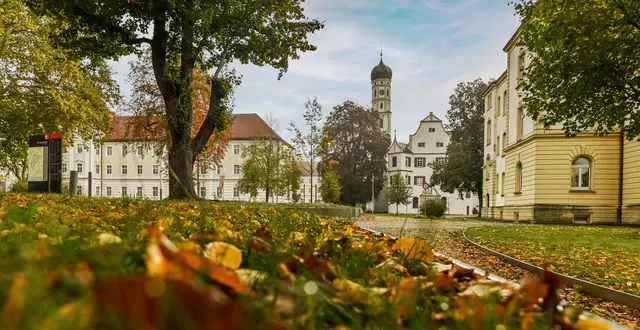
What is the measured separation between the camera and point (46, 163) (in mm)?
20016

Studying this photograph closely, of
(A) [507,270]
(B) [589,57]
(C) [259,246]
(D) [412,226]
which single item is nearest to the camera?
(C) [259,246]

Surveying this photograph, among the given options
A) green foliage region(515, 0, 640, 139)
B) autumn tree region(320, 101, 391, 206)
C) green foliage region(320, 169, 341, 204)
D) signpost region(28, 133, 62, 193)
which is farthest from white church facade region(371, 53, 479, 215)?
signpost region(28, 133, 62, 193)

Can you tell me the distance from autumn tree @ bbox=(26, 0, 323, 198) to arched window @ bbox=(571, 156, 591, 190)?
746 inches

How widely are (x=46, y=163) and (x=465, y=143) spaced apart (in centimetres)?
4064

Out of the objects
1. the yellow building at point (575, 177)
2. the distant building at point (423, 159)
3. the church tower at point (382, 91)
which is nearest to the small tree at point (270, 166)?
the yellow building at point (575, 177)

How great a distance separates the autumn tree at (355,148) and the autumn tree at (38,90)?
133 ft

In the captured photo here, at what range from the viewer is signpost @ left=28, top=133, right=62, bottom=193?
65.0 ft

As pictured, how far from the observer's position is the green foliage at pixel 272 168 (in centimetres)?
4444

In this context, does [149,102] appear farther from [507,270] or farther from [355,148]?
[355,148]

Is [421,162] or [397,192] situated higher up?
[421,162]

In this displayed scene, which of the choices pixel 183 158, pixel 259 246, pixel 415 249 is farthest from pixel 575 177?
pixel 259 246

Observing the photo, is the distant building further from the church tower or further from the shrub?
the shrub

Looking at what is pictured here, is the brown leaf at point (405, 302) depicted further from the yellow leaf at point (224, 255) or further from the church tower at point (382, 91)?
the church tower at point (382, 91)

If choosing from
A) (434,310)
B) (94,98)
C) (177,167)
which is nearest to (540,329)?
(434,310)
